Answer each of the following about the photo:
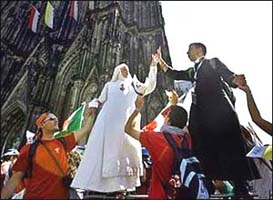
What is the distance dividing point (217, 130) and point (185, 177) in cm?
66

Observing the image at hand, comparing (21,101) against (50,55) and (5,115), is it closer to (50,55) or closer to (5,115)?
(5,115)

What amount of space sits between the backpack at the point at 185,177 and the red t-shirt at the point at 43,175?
2.94ft

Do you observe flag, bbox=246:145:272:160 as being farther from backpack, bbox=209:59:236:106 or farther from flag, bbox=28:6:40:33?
flag, bbox=28:6:40:33

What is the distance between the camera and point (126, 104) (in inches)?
161

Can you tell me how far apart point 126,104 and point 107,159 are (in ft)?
2.35

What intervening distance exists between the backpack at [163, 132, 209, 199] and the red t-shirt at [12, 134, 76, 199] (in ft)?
2.94

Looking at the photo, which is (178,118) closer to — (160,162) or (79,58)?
(160,162)

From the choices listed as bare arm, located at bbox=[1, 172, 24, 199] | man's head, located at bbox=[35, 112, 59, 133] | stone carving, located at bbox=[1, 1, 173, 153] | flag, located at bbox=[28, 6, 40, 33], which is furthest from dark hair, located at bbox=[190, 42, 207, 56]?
flag, located at bbox=[28, 6, 40, 33]

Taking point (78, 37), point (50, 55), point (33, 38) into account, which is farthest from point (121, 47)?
point (33, 38)

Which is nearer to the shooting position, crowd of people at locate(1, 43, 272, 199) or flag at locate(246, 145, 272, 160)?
flag at locate(246, 145, 272, 160)

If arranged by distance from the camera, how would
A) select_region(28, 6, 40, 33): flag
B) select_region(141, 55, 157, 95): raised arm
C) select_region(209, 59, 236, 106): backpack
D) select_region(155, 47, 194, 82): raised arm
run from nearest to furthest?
1. select_region(209, 59, 236, 106): backpack
2. select_region(155, 47, 194, 82): raised arm
3. select_region(141, 55, 157, 95): raised arm
4. select_region(28, 6, 40, 33): flag

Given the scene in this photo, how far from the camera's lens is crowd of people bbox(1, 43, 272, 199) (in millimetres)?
3039

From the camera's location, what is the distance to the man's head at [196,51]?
3605 mm

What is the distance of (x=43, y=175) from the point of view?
3.15 metres
